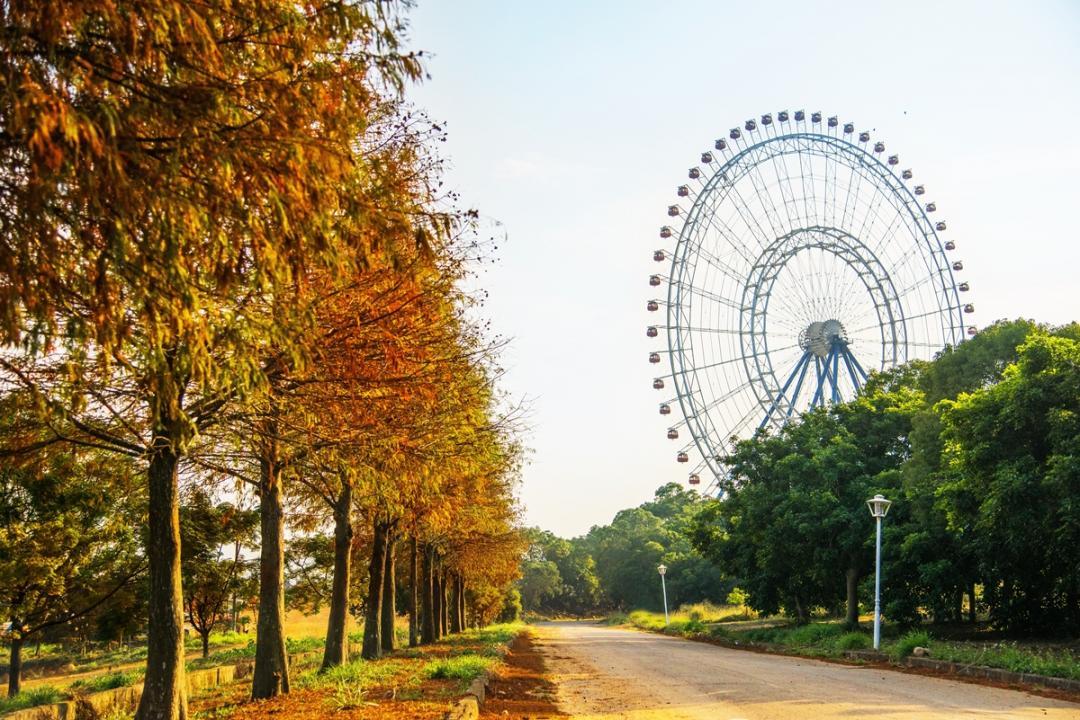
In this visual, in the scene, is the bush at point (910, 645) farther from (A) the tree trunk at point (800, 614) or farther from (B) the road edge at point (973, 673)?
(A) the tree trunk at point (800, 614)

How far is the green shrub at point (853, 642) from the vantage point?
997 inches

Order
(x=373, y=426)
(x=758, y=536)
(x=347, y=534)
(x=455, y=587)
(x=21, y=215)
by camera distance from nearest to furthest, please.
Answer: (x=21, y=215) < (x=373, y=426) < (x=347, y=534) < (x=758, y=536) < (x=455, y=587)

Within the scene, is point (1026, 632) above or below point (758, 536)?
below

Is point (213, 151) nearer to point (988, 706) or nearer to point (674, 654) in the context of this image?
point (988, 706)

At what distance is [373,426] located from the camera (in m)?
9.96

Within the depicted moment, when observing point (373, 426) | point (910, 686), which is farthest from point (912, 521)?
point (373, 426)

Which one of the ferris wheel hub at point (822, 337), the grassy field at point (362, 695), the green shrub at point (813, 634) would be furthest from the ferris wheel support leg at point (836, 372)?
the grassy field at point (362, 695)

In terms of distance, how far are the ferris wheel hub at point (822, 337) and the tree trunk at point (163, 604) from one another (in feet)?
125

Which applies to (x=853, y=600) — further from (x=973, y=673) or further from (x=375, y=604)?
(x=375, y=604)

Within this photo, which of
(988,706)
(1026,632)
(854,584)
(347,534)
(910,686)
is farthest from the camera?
(854,584)

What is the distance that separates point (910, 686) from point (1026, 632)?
1346 centimetres

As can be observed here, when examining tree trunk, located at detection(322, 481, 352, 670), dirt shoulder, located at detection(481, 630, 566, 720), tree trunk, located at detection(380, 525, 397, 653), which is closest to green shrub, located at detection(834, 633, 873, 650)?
dirt shoulder, located at detection(481, 630, 566, 720)

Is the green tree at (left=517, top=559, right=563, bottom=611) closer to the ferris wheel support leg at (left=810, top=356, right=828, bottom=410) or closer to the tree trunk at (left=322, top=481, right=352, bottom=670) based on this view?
the ferris wheel support leg at (left=810, top=356, right=828, bottom=410)

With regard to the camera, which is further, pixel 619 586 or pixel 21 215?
pixel 619 586
